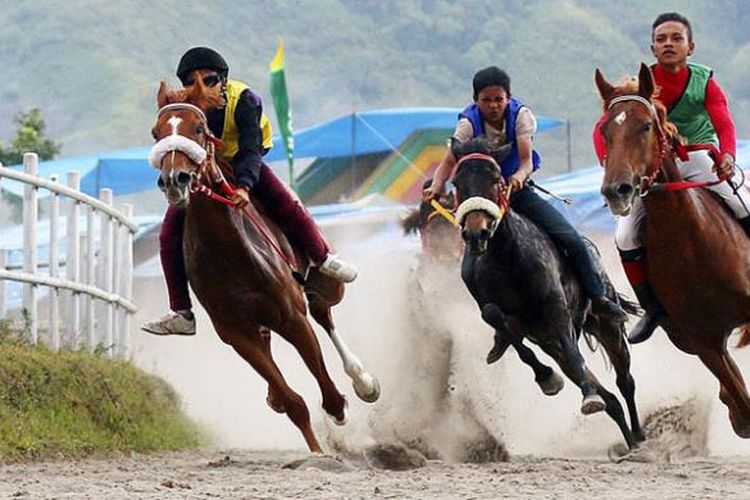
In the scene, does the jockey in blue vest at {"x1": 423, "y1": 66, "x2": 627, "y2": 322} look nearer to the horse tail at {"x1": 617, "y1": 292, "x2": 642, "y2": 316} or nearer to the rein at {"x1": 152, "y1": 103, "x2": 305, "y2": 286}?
the rein at {"x1": 152, "y1": 103, "x2": 305, "y2": 286}

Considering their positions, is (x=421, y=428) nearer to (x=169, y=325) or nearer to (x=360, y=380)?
(x=360, y=380)

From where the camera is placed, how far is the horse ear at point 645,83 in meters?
9.96

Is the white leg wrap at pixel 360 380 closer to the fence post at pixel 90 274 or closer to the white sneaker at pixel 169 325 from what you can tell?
the white sneaker at pixel 169 325

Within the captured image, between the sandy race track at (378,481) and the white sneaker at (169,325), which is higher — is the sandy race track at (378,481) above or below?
below

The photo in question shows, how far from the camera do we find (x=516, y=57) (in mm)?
73625

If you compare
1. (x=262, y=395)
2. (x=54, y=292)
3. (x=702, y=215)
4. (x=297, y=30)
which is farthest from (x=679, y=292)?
(x=297, y=30)

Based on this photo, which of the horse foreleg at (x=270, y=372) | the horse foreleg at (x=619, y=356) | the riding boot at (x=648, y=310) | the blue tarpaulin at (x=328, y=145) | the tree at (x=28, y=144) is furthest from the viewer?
the tree at (x=28, y=144)

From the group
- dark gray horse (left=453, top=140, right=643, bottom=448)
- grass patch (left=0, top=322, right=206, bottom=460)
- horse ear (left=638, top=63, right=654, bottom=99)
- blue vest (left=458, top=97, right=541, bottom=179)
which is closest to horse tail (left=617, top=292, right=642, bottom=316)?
dark gray horse (left=453, top=140, right=643, bottom=448)

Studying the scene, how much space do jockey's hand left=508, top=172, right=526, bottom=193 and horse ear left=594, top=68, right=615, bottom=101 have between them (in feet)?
3.76

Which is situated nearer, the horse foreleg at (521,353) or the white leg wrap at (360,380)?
the horse foreleg at (521,353)

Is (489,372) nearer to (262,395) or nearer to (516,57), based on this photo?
(262,395)

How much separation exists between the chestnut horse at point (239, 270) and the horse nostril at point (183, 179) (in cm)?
29

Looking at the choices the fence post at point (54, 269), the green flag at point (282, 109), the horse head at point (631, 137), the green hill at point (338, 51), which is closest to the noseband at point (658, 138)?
the horse head at point (631, 137)

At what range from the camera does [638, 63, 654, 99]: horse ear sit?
32.7 feet
